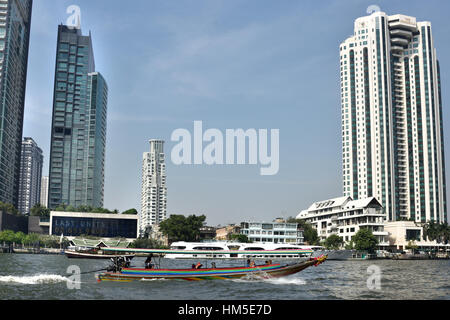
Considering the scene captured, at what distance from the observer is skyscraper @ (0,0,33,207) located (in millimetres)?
152750

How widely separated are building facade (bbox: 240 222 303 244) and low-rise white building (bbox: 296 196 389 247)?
12627 millimetres

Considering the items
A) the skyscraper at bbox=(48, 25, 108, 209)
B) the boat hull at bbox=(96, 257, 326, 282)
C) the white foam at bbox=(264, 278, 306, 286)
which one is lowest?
the white foam at bbox=(264, 278, 306, 286)

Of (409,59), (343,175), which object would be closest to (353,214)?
(343,175)

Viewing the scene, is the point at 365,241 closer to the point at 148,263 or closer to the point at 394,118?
the point at 394,118

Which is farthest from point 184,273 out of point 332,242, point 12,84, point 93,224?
point 12,84

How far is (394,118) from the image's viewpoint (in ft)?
482

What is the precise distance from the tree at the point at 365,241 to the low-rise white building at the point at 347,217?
12713mm

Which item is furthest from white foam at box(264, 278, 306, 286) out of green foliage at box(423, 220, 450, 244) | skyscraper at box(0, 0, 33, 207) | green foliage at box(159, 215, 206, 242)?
skyscraper at box(0, 0, 33, 207)

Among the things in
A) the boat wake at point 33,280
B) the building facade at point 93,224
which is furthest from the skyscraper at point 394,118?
the boat wake at point 33,280

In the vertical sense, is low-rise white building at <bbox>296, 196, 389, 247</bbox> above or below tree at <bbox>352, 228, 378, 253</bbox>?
above

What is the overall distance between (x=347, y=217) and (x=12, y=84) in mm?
121283

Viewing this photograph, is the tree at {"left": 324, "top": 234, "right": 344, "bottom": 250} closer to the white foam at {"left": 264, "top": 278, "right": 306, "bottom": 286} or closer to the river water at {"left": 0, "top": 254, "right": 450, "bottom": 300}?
the river water at {"left": 0, "top": 254, "right": 450, "bottom": 300}

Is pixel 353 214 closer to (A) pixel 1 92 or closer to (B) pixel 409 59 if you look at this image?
(B) pixel 409 59
